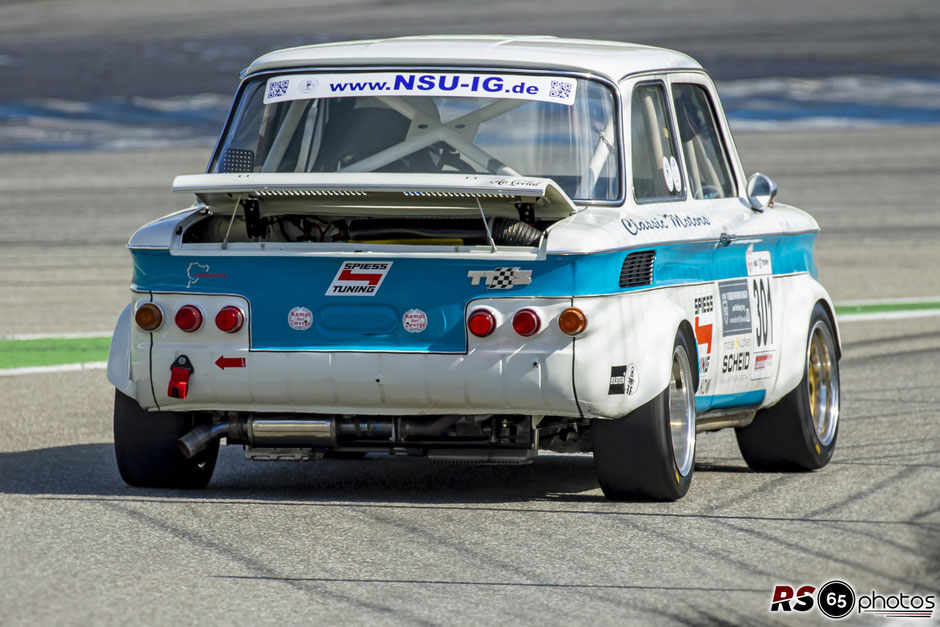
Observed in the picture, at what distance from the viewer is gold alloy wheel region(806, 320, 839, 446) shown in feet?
28.7

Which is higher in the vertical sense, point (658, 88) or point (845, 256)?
point (658, 88)

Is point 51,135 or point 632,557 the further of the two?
point 51,135

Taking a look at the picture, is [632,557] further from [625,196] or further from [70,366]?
[70,366]

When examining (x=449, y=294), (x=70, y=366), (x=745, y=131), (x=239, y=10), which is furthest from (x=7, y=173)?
(x=239, y=10)

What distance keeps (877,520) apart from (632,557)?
3.98 feet

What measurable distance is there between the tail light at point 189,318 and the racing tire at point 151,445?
1.65 ft

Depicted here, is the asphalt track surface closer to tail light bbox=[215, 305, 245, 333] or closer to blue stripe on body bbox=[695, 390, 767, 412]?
blue stripe on body bbox=[695, 390, 767, 412]

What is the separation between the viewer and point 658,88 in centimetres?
798

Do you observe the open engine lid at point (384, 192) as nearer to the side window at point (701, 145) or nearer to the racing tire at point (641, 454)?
the racing tire at point (641, 454)

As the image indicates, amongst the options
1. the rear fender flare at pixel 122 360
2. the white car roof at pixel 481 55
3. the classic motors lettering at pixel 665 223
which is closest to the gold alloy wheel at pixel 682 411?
the classic motors lettering at pixel 665 223

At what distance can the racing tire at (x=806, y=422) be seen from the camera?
330 inches

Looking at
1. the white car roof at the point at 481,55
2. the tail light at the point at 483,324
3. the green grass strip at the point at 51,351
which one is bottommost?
the green grass strip at the point at 51,351

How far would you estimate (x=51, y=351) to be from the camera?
13.0 metres

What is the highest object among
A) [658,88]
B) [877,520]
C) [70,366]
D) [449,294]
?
[658,88]
